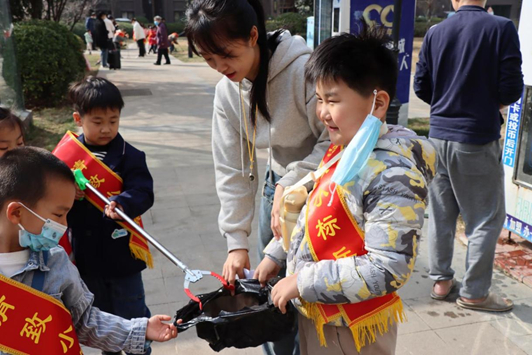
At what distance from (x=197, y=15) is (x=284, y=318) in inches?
42.6

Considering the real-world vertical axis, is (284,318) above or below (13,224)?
below

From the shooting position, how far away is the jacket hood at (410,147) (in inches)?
59.2

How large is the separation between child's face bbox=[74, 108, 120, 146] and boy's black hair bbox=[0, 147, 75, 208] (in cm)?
83

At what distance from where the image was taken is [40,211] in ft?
4.89

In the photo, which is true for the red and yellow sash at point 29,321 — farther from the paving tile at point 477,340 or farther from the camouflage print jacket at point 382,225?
the paving tile at point 477,340

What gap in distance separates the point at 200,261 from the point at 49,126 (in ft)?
17.9

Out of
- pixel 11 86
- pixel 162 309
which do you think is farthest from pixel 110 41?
pixel 162 309

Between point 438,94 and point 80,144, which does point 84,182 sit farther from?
point 438,94

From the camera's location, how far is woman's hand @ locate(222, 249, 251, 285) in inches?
80.4

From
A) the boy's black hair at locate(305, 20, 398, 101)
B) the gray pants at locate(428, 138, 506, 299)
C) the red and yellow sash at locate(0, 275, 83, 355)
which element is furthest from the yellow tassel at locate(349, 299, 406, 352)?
the gray pants at locate(428, 138, 506, 299)

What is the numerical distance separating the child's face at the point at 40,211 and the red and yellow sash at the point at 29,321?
13cm

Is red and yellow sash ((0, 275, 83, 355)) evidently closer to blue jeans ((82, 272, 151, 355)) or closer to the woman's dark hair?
blue jeans ((82, 272, 151, 355))

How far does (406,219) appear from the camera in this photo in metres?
1.42

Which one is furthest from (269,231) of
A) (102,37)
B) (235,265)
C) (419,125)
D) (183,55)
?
(183,55)
